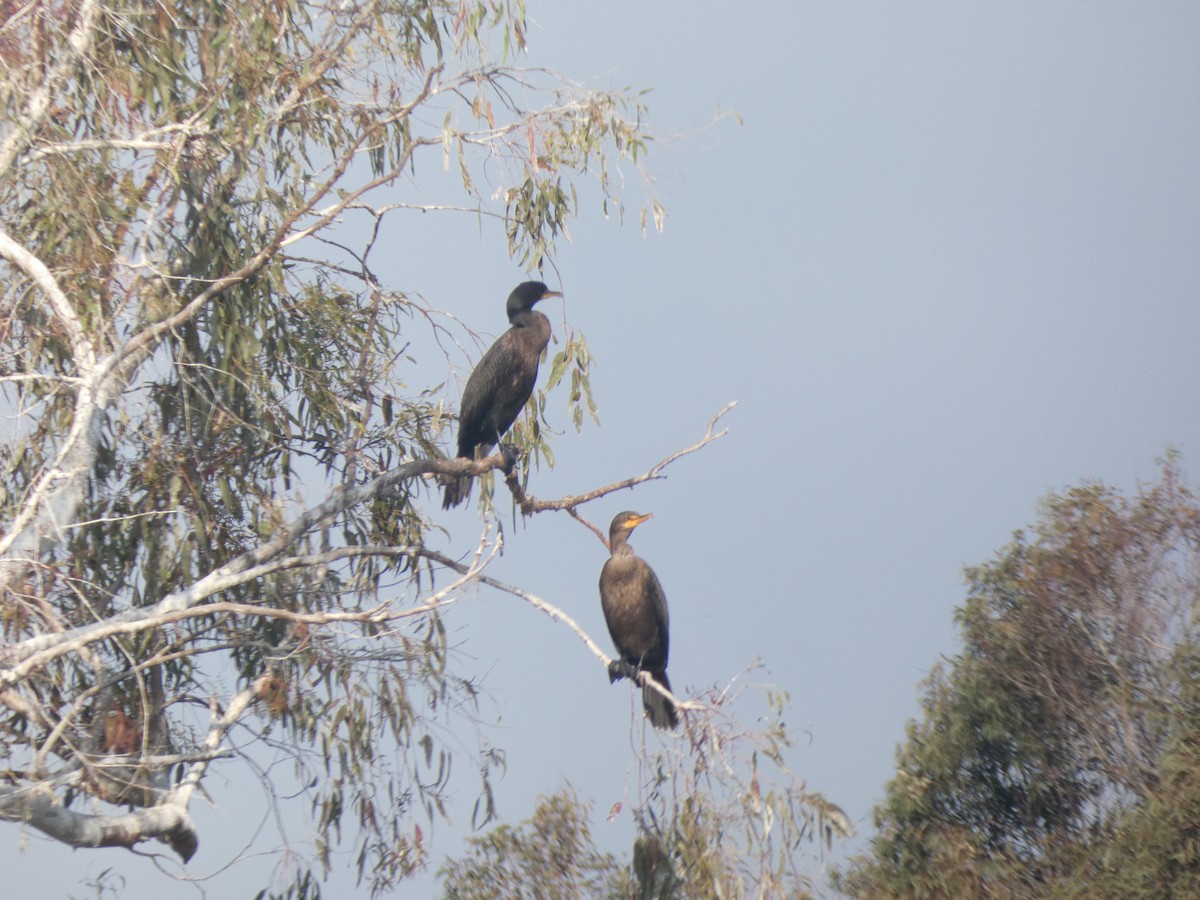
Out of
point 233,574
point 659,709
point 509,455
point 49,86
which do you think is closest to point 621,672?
point 659,709

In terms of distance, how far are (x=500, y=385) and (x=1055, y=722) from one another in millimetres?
4402

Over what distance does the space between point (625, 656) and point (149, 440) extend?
225cm

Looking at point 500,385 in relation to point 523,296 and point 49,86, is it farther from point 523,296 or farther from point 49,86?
point 49,86

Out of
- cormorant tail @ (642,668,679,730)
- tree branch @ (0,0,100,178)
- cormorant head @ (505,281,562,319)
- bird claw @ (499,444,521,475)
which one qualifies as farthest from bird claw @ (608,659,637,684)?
tree branch @ (0,0,100,178)

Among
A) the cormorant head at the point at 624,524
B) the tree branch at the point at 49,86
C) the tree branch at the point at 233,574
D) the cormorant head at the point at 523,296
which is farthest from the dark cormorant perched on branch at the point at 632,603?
the tree branch at the point at 49,86

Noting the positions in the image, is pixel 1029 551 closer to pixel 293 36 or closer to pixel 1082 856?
pixel 1082 856

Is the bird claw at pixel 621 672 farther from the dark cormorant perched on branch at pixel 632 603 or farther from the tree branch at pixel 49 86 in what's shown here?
the tree branch at pixel 49 86

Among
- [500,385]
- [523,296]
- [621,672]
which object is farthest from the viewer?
[523,296]

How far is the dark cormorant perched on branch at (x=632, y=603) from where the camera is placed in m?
6.17

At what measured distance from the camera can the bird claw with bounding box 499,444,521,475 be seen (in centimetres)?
578

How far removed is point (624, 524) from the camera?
628 cm

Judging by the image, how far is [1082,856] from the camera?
7.65 metres

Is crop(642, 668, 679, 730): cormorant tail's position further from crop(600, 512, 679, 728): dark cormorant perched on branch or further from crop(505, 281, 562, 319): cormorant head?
crop(505, 281, 562, 319): cormorant head

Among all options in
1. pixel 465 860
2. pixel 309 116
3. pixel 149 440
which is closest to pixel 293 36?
pixel 309 116
